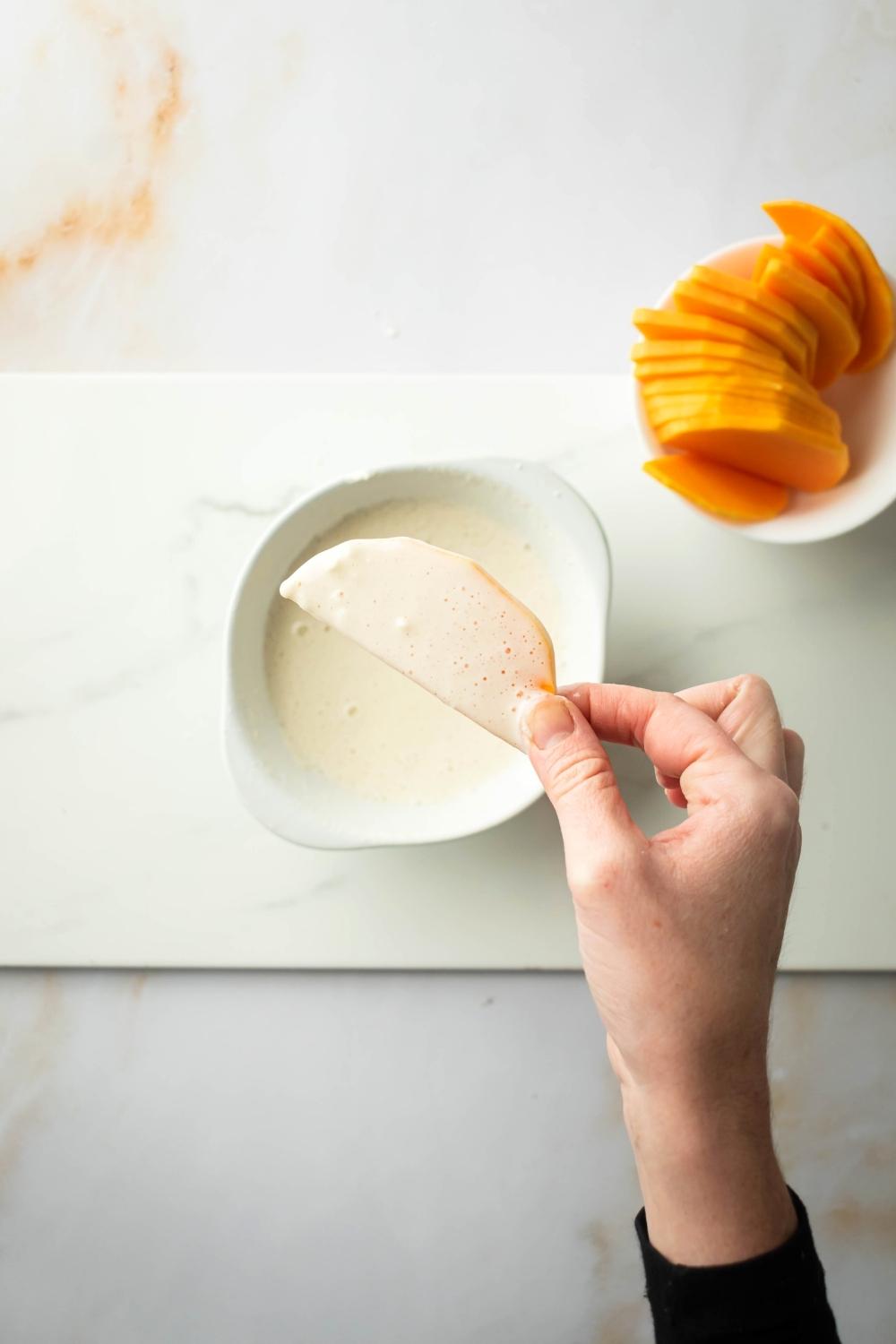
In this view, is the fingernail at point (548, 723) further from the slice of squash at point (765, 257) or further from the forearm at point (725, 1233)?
the slice of squash at point (765, 257)

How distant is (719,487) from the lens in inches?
37.8

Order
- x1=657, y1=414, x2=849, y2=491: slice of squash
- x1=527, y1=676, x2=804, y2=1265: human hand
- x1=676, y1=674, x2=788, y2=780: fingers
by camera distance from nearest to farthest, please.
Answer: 1. x1=527, y1=676, x2=804, y2=1265: human hand
2. x1=676, y1=674, x2=788, y2=780: fingers
3. x1=657, y1=414, x2=849, y2=491: slice of squash

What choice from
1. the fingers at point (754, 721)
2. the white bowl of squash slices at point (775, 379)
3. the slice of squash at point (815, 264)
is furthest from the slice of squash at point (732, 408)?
the fingers at point (754, 721)

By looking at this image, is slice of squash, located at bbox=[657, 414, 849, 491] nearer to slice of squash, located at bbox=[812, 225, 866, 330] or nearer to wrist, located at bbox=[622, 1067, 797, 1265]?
slice of squash, located at bbox=[812, 225, 866, 330]

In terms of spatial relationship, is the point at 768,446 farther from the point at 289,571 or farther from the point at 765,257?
the point at 289,571

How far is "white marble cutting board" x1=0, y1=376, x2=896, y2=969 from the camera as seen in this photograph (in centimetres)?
106

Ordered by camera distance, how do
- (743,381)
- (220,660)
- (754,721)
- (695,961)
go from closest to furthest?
(695,961) < (754,721) < (743,381) < (220,660)

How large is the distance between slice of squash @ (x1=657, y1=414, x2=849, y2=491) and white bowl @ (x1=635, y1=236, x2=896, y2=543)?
0.01 m

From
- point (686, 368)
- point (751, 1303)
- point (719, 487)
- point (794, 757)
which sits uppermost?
point (686, 368)

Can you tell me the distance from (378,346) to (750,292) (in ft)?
1.35

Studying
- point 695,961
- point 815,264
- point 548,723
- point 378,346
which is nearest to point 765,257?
point 815,264

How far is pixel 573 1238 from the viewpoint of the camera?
1084 millimetres

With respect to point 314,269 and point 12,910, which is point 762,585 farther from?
point 12,910

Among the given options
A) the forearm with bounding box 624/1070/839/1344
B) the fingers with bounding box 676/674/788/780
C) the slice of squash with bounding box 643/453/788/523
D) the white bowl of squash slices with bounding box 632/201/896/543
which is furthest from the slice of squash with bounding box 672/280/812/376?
the forearm with bounding box 624/1070/839/1344
